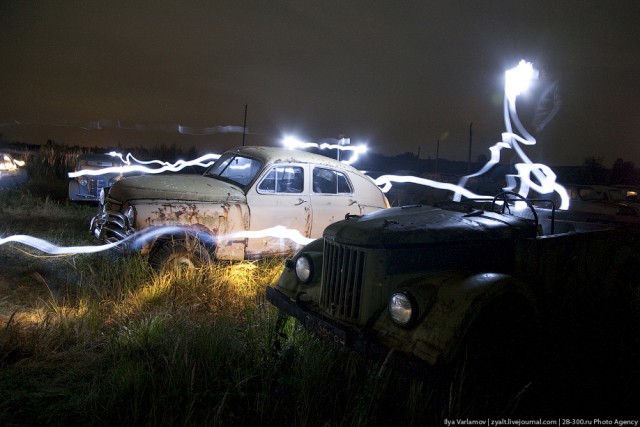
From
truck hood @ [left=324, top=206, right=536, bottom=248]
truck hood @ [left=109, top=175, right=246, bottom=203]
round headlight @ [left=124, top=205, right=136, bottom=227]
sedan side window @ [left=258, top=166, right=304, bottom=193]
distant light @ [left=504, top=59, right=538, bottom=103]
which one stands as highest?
distant light @ [left=504, top=59, right=538, bottom=103]

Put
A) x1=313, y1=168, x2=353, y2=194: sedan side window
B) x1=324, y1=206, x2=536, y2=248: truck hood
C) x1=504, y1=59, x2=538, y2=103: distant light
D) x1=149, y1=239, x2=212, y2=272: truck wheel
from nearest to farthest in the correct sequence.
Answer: x1=324, y1=206, x2=536, y2=248: truck hood → x1=149, y1=239, x2=212, y2=272: truck wheel → x1=313, y1=168, x2=353, y2=194: sedan side window → x1=504, y1=59, x2=538, y2=103: distant light

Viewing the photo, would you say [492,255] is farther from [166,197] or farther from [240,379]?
[166,197]

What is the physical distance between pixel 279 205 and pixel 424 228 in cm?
342

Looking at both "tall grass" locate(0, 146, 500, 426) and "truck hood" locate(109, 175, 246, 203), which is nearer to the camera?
"tall grass" locate(0, 146, 500, 426)

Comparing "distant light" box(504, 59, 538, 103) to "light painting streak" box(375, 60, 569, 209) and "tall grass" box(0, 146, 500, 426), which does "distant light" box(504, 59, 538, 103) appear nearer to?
"light painting streak" box(375, 60, 569, 209)

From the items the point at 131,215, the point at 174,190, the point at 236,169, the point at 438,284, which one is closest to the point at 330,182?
the point at 236,169

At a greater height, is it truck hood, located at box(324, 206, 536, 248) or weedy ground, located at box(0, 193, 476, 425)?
truck hood, located at box(324, 206, 536, 248)

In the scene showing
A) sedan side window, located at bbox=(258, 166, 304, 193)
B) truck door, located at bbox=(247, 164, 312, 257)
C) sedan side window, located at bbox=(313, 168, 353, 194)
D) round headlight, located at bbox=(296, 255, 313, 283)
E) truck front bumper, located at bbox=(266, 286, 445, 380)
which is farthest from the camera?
sedan side window, located at bbox=(313, 168, 353, 194)

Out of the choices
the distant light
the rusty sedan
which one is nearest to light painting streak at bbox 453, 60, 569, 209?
the distant light

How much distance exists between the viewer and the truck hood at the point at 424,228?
11.1 feet

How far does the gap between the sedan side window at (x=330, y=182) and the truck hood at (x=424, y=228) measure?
299 centimetres

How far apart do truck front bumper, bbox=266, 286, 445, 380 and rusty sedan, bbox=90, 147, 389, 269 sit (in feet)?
7.15

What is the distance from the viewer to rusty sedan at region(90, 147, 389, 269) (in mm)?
5672

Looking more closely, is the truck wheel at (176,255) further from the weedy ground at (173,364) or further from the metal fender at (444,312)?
the metal fender at (444,312)
